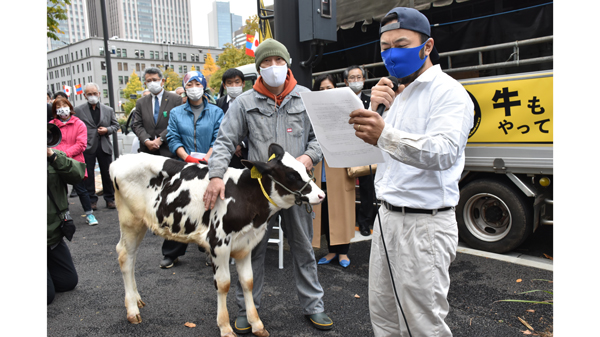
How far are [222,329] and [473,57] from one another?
6.90 metres

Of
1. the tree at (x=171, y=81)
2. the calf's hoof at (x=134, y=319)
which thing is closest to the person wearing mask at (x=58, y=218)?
the calf's hoof at (x=134, y=319)

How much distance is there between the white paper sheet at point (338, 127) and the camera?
78.5 inches

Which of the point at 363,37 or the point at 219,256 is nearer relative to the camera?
the point at 219,256

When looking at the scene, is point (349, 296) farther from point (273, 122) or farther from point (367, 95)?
point (367, 95)

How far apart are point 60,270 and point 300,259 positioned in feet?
8.77

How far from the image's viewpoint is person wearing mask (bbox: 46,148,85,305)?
3.91 m

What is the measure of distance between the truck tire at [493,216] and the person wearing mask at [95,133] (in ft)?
22.0

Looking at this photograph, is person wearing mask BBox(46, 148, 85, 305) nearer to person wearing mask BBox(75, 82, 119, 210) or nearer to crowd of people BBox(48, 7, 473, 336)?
crowd of people BBox(48, 7, 473, 336)

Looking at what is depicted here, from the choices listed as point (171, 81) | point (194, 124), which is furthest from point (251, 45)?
point (171, 81)

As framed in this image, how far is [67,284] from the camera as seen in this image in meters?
4.21

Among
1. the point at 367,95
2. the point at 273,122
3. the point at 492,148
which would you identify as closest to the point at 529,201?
the point at 492,148

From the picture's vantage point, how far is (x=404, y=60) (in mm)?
2039

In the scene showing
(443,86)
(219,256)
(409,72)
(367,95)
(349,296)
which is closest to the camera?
(443,86)

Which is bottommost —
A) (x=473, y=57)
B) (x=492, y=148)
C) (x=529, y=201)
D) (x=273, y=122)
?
(x=529, y=201)
